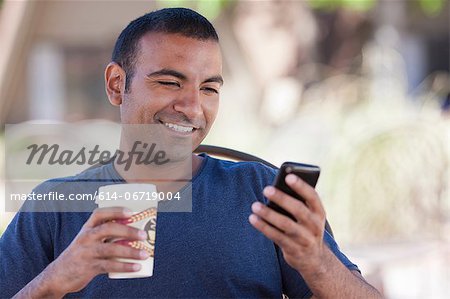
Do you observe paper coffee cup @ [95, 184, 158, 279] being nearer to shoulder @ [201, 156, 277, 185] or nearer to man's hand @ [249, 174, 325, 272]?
man's hand @ [249, 174, 325, 272]

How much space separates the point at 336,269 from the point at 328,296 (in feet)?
0.25

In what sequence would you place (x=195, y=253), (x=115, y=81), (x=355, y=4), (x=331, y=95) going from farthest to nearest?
1. (x=355, y=4)
2. (x=331, y=95)
3. (x=115, y=81)
4. (x=195, y=253)

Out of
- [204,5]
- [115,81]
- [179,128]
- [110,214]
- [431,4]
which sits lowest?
[110,214]

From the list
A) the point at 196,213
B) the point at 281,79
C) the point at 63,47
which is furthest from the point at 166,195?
the point at 63,47

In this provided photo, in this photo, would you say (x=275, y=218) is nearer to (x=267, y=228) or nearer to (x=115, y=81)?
(x=267, y=228)

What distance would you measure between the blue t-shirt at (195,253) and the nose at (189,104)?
215 mm

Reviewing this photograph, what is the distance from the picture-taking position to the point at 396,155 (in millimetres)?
5938

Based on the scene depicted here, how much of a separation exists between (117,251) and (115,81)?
2.91ft

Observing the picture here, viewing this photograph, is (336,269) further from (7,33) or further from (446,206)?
(7,33)

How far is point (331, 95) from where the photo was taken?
7.28 m

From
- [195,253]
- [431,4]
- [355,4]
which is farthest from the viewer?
[431,4]

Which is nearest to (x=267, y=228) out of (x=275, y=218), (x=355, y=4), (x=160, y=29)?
(x=275, y=218)

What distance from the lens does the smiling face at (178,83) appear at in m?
2.31

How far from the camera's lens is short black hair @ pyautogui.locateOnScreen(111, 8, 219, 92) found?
2.36m
